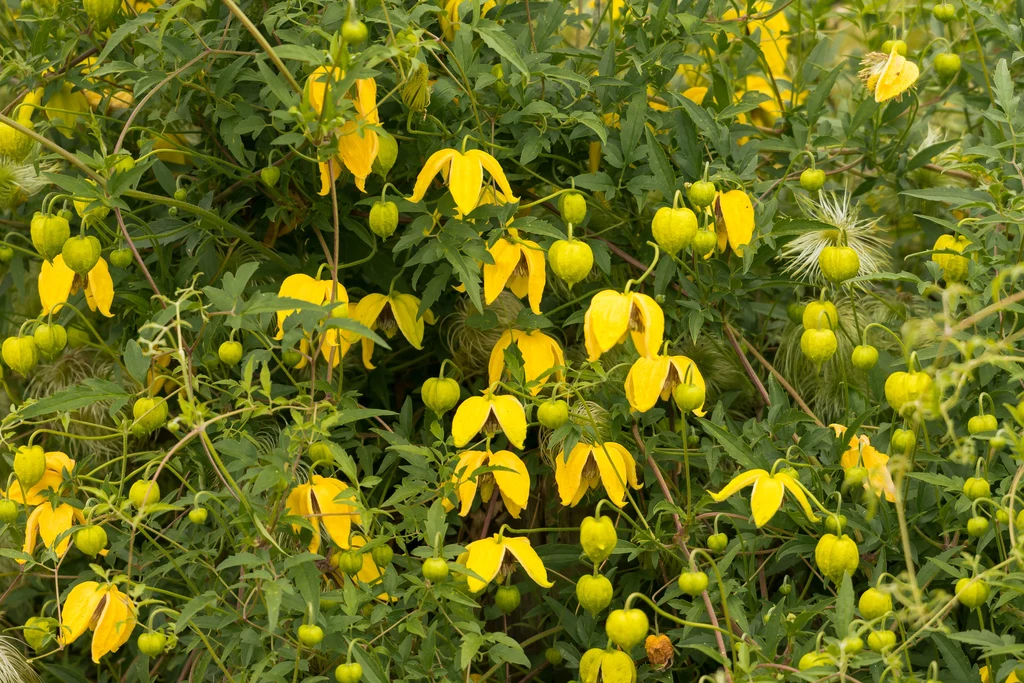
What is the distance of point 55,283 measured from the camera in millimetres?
1311

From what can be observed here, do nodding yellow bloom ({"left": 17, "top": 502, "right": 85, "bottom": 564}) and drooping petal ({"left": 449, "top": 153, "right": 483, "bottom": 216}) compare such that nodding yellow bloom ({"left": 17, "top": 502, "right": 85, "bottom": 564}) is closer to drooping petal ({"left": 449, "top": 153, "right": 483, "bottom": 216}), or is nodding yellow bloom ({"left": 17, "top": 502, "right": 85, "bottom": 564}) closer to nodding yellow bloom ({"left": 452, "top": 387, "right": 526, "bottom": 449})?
nodding yellow bloom ({"left": 452, "top": 387, "right": 526, "bottom": 449})

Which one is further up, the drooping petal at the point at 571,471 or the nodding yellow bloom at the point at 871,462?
the nodding yellow bloom at the point at 871,462

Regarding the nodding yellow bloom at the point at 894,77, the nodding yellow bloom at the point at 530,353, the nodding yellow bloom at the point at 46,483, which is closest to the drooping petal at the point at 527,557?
the nodding yellow bloom at the point at 530,353

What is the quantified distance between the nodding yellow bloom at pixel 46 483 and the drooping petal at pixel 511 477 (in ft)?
1.69

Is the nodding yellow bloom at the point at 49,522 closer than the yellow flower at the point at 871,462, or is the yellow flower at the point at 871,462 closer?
the yellow flower at the point at 871,462

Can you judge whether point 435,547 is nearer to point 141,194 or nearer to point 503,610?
point 503,610

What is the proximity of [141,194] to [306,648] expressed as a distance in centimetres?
56

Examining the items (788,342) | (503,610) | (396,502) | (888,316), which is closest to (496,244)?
(396,502)

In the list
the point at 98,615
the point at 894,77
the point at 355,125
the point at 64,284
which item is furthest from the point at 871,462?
the point at 64,284

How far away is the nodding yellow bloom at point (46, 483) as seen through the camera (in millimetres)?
1293

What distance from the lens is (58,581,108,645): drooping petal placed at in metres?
1.15

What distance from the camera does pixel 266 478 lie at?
106cm

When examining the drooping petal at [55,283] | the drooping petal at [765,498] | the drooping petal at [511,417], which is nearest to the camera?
the drooping petal at [765,498]

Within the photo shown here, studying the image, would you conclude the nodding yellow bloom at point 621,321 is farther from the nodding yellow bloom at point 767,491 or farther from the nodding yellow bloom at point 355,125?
the nodding yellow bloom at point 355,125
